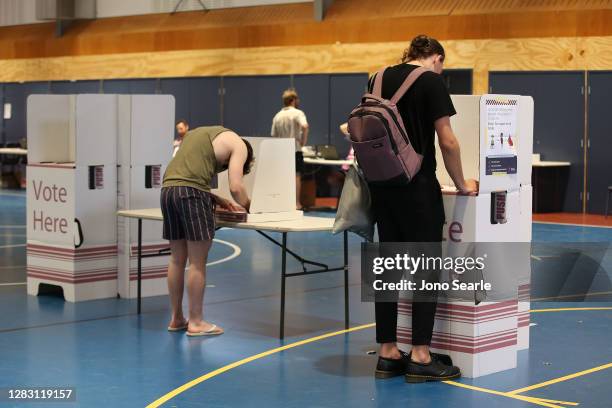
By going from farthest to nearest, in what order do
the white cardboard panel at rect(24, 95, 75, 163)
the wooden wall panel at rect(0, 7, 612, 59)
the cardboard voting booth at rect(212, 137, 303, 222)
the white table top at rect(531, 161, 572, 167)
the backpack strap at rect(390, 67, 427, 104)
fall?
the wooden wall panel at rect(0, 7, 612, 59) → the white table top at rect(531, 161, 572, 167) → the white cardboard panel at rect(24, 95, 75, 163) → the cardboard voting booth at rect(212, 137, 303, 222) → the backpack strap at rect(390, 67, 427, 104)

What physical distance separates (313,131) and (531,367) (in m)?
13.5

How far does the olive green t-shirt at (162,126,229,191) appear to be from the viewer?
699cm

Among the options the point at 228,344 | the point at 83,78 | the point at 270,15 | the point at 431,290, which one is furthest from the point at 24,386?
the point at 83,78

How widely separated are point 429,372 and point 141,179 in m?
3.71

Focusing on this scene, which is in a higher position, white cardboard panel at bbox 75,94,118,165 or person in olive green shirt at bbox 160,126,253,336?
white cardboard panel at bbox 75,94,118,165

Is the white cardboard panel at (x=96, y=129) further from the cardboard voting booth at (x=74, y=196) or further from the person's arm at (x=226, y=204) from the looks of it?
the person's arm at (x=226, y=204)

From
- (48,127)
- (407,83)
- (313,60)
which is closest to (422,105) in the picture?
(407,83)

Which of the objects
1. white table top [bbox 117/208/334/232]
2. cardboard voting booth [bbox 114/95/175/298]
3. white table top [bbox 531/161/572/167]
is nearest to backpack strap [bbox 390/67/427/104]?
white table top [bbox 117/208/334/232]

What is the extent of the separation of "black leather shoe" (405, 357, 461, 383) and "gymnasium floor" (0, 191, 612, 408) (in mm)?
73

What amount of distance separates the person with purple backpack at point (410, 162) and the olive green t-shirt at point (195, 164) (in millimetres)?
1501

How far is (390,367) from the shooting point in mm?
6016

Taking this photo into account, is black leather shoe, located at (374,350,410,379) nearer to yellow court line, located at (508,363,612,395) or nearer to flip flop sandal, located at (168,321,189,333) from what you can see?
yellow court line, located at (508,363,612,395)

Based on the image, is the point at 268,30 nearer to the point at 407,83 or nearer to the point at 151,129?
the point at 151,129

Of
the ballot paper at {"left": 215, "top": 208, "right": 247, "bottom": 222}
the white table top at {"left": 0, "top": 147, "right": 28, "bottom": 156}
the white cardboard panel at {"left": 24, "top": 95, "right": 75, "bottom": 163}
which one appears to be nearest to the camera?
the ballot paper at {"left": 215, "top": 208, "right": 247, "bottom": 222}
